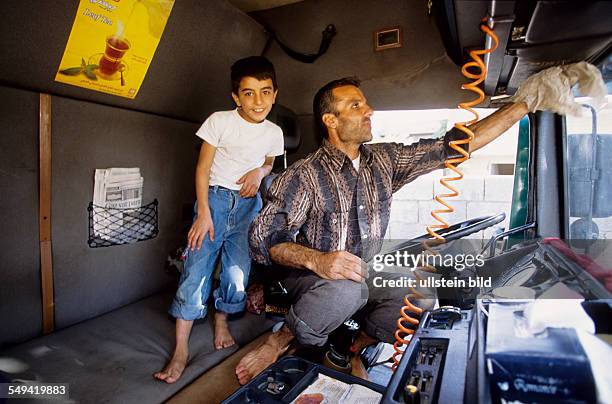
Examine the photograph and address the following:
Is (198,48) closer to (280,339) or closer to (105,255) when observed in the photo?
(105,255)

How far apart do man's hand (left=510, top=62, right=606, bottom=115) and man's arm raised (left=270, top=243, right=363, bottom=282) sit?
2.79 ft

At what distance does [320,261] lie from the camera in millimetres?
1577

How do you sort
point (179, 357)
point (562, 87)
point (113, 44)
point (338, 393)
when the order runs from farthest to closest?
point (113, 44)
point (179, 357)
point (338, 393)
point (562, 87)

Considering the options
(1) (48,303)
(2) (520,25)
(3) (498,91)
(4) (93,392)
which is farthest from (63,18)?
(3) (498,91)

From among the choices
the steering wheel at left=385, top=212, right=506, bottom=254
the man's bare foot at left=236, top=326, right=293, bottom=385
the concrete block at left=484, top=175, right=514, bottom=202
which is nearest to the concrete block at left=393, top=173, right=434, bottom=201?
the concrete block at left=484, top=175, right=514, bottom=202

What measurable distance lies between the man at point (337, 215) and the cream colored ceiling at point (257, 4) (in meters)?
1.05

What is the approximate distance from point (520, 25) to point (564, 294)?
655 mm

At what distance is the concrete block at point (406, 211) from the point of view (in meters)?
2.61

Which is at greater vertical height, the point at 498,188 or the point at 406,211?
the point at 498,188

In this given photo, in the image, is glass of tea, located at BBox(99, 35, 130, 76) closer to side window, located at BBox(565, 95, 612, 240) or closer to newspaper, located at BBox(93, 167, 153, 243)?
newspaper, located at BBox(93, 167, 153, 243)

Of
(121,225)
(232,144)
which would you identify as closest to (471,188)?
(232,144)

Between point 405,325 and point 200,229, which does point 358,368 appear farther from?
point 200,229

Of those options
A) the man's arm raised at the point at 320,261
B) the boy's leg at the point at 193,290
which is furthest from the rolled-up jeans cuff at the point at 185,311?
the man's arm raised at the point at 320,261

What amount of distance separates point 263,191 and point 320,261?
78 centimetres
